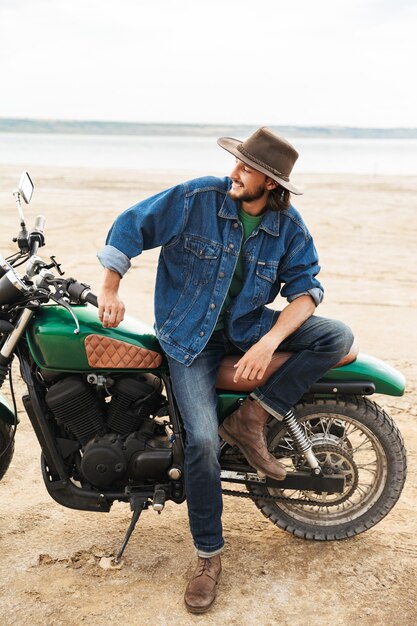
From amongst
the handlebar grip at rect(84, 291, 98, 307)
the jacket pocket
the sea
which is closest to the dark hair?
the jacket pocket

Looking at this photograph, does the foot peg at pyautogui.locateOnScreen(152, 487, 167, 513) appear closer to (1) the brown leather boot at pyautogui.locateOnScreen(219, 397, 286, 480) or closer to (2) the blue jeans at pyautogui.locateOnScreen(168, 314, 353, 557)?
(2) the blue jeans at pyautogui.locateOnScreen(168, 314, 353, 557)

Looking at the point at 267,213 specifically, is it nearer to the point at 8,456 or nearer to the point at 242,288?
the point at 242,288

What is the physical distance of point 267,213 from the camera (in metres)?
3.28

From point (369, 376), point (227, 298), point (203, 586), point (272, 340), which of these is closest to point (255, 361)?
point (272, 340)

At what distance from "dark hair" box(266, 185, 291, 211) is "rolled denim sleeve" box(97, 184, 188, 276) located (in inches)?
15.2

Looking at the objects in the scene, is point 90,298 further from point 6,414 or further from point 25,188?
point 6,414

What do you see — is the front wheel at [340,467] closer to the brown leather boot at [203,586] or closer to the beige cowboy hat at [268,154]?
the brown leather boot at [203,586]

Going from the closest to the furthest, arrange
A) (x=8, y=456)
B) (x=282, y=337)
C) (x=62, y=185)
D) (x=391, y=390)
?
(x=282, y=337), (x=391, y=390), (x=8, y=456), (x=62, y=185)

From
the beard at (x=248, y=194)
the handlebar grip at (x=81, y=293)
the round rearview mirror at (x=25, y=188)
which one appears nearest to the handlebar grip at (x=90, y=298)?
the handlebar grip at (x=81, y=293)

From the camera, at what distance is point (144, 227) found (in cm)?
315

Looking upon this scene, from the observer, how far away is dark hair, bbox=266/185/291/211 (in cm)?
324

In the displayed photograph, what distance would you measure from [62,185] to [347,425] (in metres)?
17.1

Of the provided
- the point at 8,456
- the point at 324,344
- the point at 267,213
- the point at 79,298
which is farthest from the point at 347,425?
the point at 8,456

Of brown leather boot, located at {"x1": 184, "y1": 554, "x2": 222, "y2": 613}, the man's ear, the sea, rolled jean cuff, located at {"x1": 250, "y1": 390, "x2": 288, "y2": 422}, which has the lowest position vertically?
the sea
